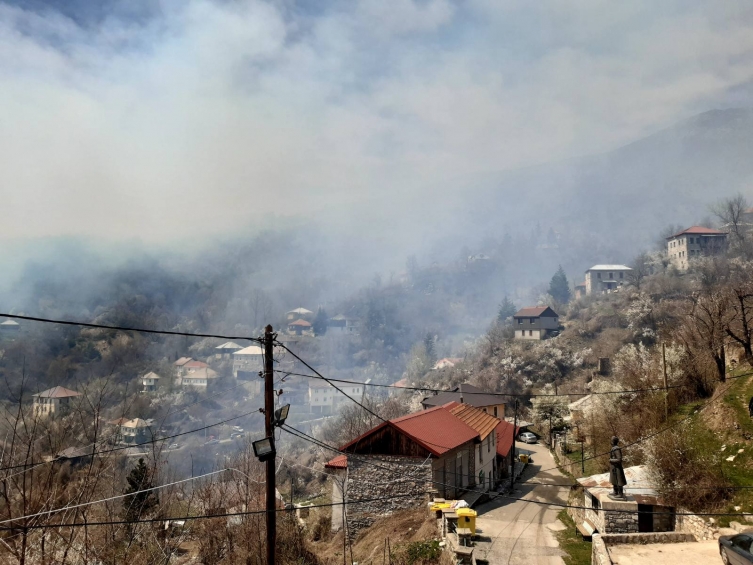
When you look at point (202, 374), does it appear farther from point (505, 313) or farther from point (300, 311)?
point (505, 313)

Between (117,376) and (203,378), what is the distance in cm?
2054

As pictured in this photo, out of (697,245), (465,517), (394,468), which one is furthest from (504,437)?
(697,245)

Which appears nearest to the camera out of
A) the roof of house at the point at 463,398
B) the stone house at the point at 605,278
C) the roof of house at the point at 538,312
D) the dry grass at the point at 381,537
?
the dry grass at the point at 381,537

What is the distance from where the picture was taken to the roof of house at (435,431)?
21.5 metres

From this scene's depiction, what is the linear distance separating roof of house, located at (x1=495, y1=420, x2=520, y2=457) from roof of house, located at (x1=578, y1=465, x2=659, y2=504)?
42.9ft

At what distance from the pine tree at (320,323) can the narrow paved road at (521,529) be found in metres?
135

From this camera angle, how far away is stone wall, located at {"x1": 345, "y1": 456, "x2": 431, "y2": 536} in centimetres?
2100

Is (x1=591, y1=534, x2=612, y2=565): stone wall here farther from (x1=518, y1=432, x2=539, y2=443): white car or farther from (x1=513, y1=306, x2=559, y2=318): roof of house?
(x1=513, y1=306, x2=559, y2=318): roof of house

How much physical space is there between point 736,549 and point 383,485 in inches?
524

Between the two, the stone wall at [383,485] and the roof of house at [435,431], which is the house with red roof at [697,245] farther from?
the stone wall at [383,485]

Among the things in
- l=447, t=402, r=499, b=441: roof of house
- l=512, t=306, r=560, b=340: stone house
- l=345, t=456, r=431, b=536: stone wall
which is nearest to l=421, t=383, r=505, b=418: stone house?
l=447, t=402, r=499, b=441: roof of house

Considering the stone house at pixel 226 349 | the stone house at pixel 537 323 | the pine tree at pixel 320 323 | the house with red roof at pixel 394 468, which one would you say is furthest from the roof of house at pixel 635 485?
the pine tree at pixel 320 323

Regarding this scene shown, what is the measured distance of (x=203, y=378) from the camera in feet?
383

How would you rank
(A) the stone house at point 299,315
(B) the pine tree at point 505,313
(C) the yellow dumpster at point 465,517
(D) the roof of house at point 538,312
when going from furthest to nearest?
(A) the stone house at point 299,315 < (B) the pine tree at point 505,313 < (D) the roof of house at point 538,312 < (C) the yellow dumpster at point 465,517
